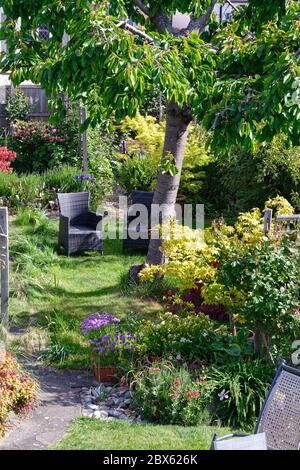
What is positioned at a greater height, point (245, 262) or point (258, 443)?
point (245, 262)

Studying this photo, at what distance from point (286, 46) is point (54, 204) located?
747 centimetres

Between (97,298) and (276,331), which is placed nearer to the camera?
(276,331)

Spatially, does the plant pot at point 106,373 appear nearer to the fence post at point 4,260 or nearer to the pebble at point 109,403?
the pebble at point 109,403

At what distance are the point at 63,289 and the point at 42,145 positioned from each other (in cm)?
663

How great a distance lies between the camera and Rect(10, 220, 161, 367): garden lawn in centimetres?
851

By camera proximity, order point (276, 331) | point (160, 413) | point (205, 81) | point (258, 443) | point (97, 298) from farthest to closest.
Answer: point (97, 298), point (205, 81), point (276, 331), point (160, 413), point (258, 443)

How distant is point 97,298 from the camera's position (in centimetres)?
989

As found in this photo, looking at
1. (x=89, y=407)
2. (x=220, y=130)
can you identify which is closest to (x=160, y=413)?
(x=89, y=407)

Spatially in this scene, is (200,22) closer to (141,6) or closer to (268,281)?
(141,6)

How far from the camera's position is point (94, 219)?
1202cm

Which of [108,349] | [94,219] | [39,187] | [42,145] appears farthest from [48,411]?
[42,145]

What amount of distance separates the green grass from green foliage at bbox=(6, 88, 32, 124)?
12.0 m

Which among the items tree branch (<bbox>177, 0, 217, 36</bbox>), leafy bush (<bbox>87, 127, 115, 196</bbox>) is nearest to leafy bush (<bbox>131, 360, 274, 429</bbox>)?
tree branch (<bbox>177, 0, 217, 36</bbox>)

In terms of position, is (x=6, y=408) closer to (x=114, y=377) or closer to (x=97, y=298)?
(x=114, y=377)
